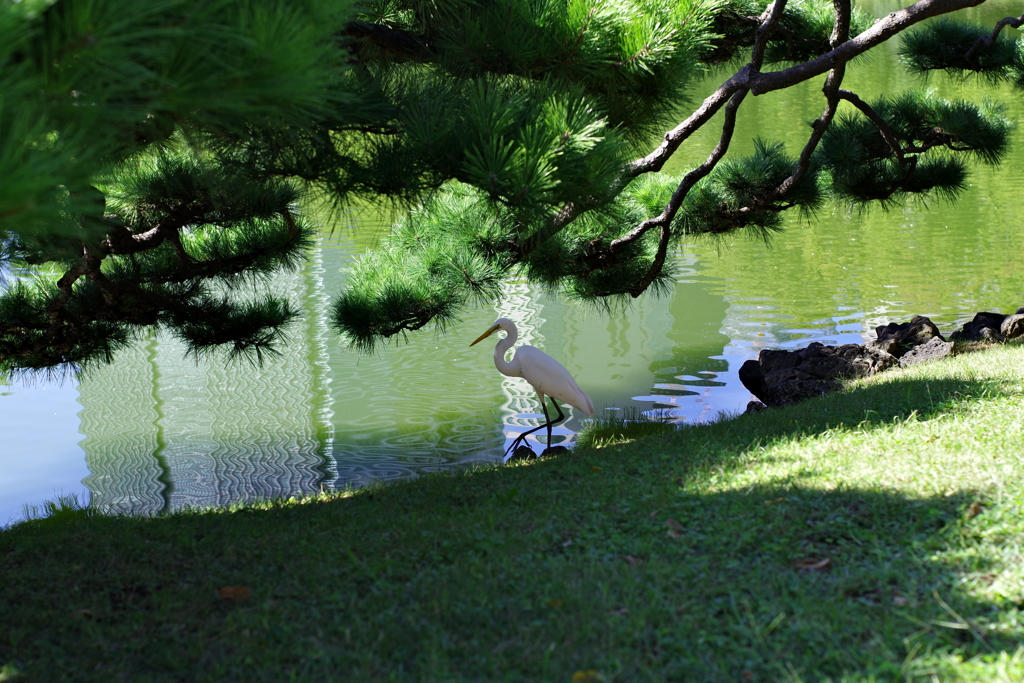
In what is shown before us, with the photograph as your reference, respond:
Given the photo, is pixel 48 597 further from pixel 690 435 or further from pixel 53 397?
pixel 53 397

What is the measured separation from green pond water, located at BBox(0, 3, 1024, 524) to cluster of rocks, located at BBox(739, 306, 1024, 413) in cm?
30

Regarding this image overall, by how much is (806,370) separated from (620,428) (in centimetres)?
120

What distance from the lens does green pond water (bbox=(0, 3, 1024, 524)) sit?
15.1 ft

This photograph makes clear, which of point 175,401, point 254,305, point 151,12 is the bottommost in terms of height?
point 175,401

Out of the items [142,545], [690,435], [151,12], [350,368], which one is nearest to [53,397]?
[350,368]

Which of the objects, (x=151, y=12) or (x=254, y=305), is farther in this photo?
(x=254, y=305)

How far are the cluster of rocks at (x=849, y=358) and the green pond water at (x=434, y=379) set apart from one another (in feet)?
0.98

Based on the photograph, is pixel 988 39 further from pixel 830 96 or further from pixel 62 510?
pixel 62 510

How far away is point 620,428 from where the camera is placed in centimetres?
Result: 470

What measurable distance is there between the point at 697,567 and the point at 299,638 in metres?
0.91

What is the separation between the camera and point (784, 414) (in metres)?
3.45

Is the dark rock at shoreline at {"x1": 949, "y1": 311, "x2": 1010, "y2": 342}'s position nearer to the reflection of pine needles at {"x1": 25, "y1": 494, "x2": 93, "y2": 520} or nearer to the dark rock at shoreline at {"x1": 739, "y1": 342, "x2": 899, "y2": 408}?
the dark rock at shoreline at {"x1": 739, "y1": 342, "x2": 899, "y2": 408}

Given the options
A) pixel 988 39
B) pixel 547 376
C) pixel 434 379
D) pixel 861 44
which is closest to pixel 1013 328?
pixel 988 39

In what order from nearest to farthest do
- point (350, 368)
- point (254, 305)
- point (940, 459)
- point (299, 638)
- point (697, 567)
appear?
point (299, 638) → point (697, 567) → point (940, 459) → point (254, 305) → point (350, 368)
